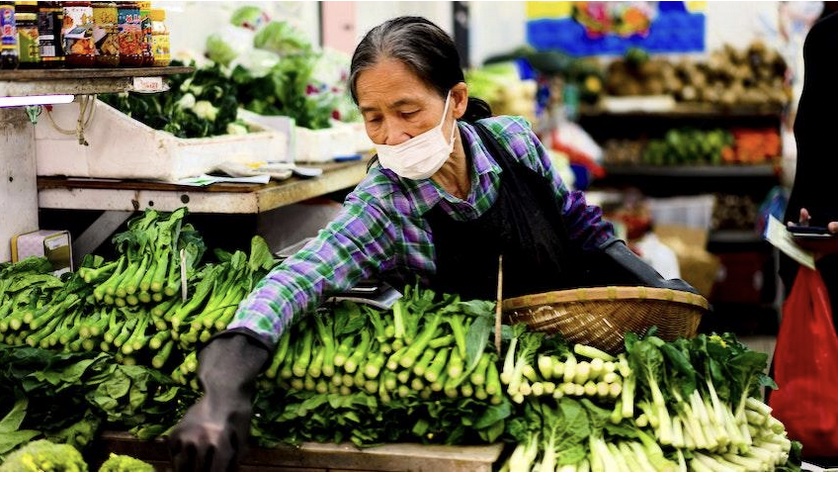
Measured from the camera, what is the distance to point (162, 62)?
3498mm

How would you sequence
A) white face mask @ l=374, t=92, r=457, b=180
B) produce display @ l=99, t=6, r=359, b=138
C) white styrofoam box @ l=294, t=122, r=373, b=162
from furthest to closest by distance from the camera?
white styrofoam box @ l=294, t=122, r=373, b=162 → produce display @ l=99, t=6, r=359, b=138 → white face mask @ l=374, t=92, r=457, b=180

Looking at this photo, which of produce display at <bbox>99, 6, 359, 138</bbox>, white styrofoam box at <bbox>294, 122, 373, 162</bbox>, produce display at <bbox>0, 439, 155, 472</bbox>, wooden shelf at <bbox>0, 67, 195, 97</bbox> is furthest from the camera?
white styrofoam box at <bbox>294, 122, 373, 162</bbox>

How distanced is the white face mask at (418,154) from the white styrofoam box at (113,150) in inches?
46.6

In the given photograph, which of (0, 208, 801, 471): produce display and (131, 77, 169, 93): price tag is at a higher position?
(131, 77, 169, 93): price tag

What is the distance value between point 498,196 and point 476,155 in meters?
0.16

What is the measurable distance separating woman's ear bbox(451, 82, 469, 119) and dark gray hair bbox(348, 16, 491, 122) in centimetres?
2

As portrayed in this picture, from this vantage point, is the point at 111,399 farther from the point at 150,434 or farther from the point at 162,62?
the point at 162,62

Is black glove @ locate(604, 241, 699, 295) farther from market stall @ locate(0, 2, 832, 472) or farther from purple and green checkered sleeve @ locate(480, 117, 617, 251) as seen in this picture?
market stall @ locate(0, 2, 832, 472)

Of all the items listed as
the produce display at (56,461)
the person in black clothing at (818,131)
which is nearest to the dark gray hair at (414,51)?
the produce display at (56,461)

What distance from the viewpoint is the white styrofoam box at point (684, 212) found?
9344mm

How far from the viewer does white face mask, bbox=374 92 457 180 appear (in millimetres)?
2980

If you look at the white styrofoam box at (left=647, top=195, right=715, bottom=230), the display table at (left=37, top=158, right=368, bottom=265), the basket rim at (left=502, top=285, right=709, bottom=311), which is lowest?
the white styrofoam box at (left=647, top=195, right=715, bottom=230)

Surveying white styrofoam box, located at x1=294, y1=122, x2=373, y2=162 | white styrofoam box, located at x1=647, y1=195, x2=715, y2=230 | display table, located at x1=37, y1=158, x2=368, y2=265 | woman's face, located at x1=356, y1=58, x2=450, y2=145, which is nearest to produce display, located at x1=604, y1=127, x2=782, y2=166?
white styrofoam box, located at x1=647, y1=195, x2=715, y2=230

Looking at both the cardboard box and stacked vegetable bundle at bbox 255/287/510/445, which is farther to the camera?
the cardboard box
